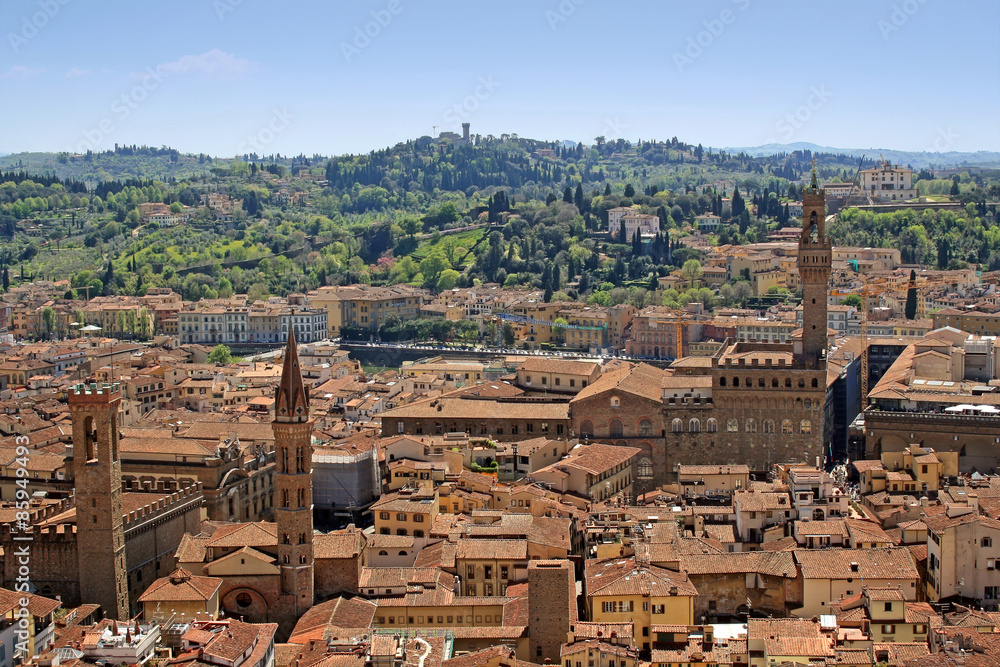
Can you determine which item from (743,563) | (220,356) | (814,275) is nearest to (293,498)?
(743,563)

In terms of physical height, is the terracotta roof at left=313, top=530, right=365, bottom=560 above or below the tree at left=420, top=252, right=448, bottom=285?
below

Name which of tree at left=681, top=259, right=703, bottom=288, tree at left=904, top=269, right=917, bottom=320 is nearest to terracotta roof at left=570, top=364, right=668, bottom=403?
tree at left=904, top=269, right=917, bottom=320

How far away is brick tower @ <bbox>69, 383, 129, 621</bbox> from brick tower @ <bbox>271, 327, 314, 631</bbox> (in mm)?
3125

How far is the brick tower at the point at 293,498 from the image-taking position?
25516 mm

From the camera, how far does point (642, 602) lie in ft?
78.1

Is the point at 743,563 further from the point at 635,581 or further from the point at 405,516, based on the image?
the point at 405,516

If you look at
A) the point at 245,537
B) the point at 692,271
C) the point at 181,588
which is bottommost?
the point at 181,588

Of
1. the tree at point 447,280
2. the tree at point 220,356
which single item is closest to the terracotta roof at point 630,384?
the tree at point 220,356

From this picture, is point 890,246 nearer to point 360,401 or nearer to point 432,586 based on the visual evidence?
point 360,401

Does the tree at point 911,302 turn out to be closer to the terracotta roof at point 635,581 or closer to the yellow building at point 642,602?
the terracotta roof at point 635,581

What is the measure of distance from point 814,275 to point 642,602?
1695 cm

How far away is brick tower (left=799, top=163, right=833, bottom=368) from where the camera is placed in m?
36.7

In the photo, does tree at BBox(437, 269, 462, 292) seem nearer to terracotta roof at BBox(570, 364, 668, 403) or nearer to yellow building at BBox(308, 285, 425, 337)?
yellow building at BBox(308, 285, 425, 337)

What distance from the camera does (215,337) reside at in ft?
266
